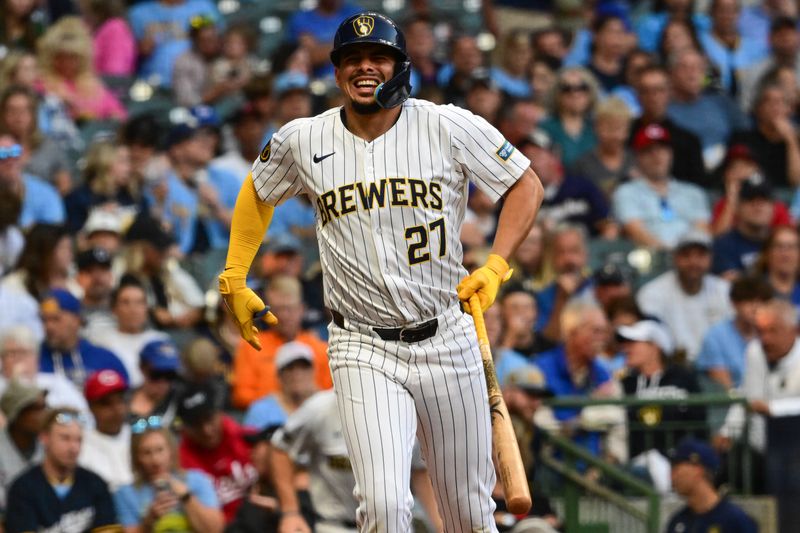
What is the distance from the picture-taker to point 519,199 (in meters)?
6.12

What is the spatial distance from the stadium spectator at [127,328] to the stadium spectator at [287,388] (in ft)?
2.89

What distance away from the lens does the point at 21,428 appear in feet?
28.3

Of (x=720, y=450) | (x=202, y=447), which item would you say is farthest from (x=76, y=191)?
(x=720, y=450)

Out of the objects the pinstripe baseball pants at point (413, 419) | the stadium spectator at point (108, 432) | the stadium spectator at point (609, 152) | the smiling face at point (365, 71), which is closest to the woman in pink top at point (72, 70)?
the stadium spectator at point (609, 152)

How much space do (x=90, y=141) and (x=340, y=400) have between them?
21.5ft

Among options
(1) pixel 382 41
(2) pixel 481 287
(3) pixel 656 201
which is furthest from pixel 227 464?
(3) pixel 656 201

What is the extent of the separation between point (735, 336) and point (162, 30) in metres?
5.55

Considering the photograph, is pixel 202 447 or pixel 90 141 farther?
pixel 90 141

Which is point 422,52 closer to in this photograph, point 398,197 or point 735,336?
point 735,336

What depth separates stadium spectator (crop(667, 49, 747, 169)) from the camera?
13.2m

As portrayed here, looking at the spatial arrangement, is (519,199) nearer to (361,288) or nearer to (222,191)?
(361,288)

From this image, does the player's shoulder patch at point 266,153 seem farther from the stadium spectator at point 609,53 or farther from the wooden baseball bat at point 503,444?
the stadium spectator at point 609,53

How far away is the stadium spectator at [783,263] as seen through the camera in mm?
11039

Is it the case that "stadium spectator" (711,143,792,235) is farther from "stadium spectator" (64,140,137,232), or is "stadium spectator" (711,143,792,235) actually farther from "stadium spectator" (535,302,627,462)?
"stadium spectator" (64,140,137,232)
